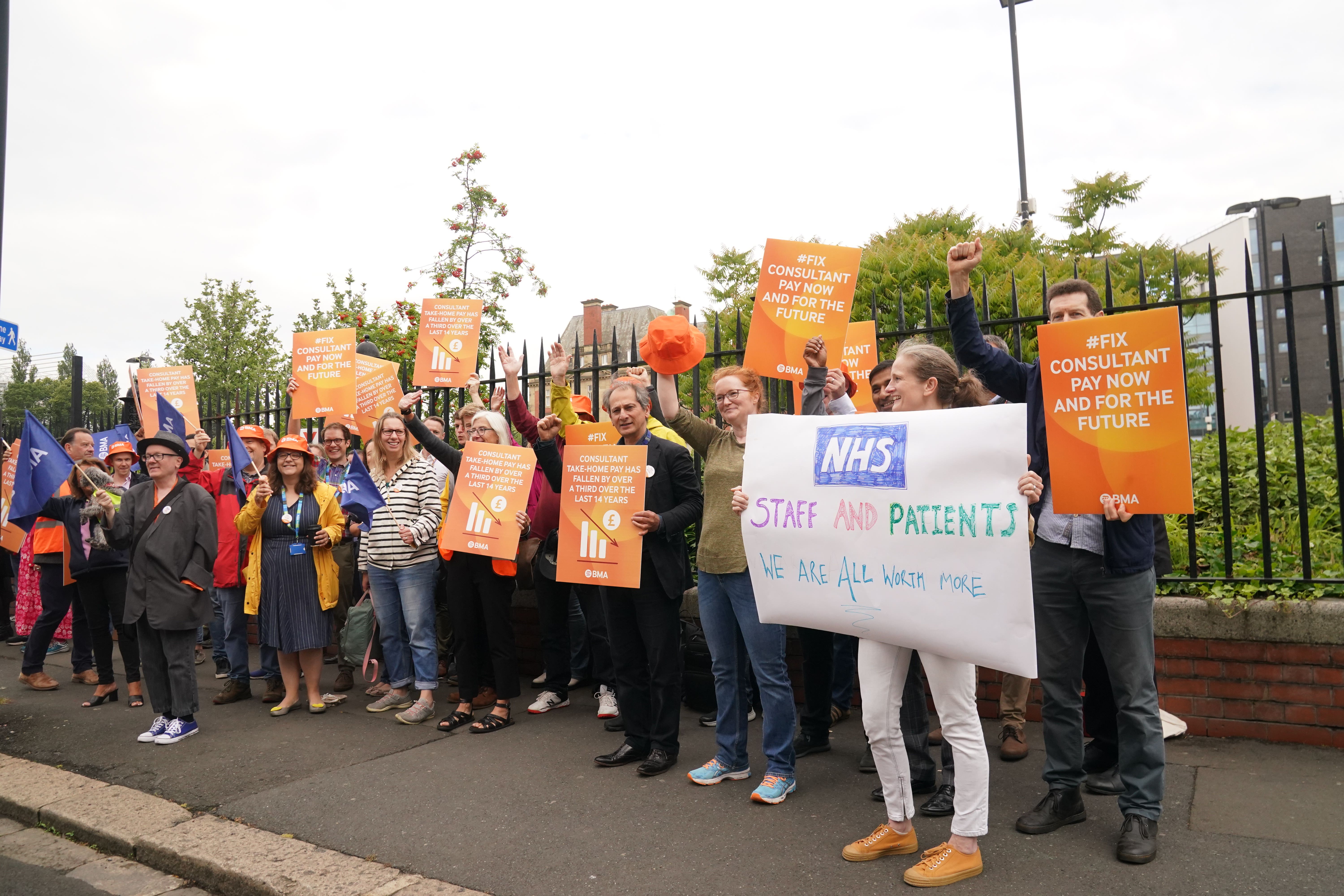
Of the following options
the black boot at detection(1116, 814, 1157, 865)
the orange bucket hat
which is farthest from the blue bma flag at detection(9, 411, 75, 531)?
the black boot at detection(1116, 814, 1157, 865)

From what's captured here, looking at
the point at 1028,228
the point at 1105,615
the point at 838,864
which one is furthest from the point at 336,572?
the point at 1028,228

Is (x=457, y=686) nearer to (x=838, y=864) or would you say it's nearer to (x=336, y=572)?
(x=336, y=572)

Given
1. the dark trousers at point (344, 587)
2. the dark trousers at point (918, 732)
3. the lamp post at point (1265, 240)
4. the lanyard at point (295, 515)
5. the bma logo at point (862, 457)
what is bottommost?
the dark trousers at point (918, 732)

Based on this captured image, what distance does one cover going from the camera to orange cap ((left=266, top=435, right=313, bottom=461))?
6.42m

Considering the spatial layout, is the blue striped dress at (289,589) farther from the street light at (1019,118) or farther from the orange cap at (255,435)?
the street light at (1019,118)

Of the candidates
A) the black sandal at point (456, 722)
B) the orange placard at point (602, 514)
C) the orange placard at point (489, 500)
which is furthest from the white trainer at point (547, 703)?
the orange placard at point (602, 514)

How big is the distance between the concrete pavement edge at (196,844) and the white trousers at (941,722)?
168cm

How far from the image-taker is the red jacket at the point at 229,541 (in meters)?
6.96

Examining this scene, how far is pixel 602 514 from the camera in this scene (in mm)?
4957

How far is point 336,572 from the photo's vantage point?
6.51m

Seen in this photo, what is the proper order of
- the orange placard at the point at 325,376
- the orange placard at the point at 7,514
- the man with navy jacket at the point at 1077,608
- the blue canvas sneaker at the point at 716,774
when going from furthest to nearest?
the orange placard at the point at 7,514
the orange placard at the point at 325,376
the blue canvas sneaker at the point at 716,774
the man with navy jacket at the point at 1077,608

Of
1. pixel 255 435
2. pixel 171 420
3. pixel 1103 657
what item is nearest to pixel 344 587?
pixel 255 435

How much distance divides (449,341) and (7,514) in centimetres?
423

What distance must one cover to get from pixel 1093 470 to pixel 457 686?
4633 millimetres
